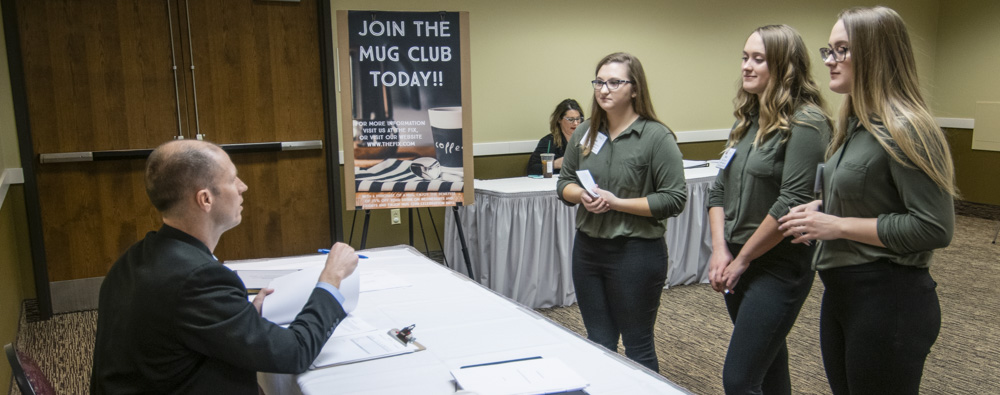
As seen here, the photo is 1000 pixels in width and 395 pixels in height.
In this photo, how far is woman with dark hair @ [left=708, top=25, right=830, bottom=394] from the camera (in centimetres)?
190

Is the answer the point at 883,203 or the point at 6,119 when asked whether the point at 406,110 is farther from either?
the point at 883,203

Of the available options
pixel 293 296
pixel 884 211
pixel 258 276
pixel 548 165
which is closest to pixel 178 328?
pixel 293 296

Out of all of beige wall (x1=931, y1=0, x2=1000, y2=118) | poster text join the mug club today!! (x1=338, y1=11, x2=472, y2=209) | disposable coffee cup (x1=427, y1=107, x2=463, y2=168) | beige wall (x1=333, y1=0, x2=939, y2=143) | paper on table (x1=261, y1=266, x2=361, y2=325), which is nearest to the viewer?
paper on table (x1=261, y1=266, x2=361, y2=325)

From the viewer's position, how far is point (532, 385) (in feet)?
4.52

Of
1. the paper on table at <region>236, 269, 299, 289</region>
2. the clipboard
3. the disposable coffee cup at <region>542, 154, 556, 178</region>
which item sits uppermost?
the disposable coffee cup at <region>542, 154, 556, 178</region>

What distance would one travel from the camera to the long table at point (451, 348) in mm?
1445

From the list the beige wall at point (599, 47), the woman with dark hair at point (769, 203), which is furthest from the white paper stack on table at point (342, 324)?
the beige wall at point (599, 47)

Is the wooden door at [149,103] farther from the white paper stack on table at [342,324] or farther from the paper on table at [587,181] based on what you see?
the white paper stack on table at [342,324]

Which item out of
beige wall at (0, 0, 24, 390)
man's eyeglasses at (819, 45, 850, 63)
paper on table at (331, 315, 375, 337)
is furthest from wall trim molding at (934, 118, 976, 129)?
beige wall at (0, 0, 24, 390)

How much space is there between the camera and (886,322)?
1541 millimetres

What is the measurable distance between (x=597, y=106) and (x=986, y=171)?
20.0ft

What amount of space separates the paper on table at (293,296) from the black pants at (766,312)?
1007 millimetres

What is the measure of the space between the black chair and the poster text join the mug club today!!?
7.64 feet

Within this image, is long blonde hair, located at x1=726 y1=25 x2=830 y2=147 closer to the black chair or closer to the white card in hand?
the white card in hand
